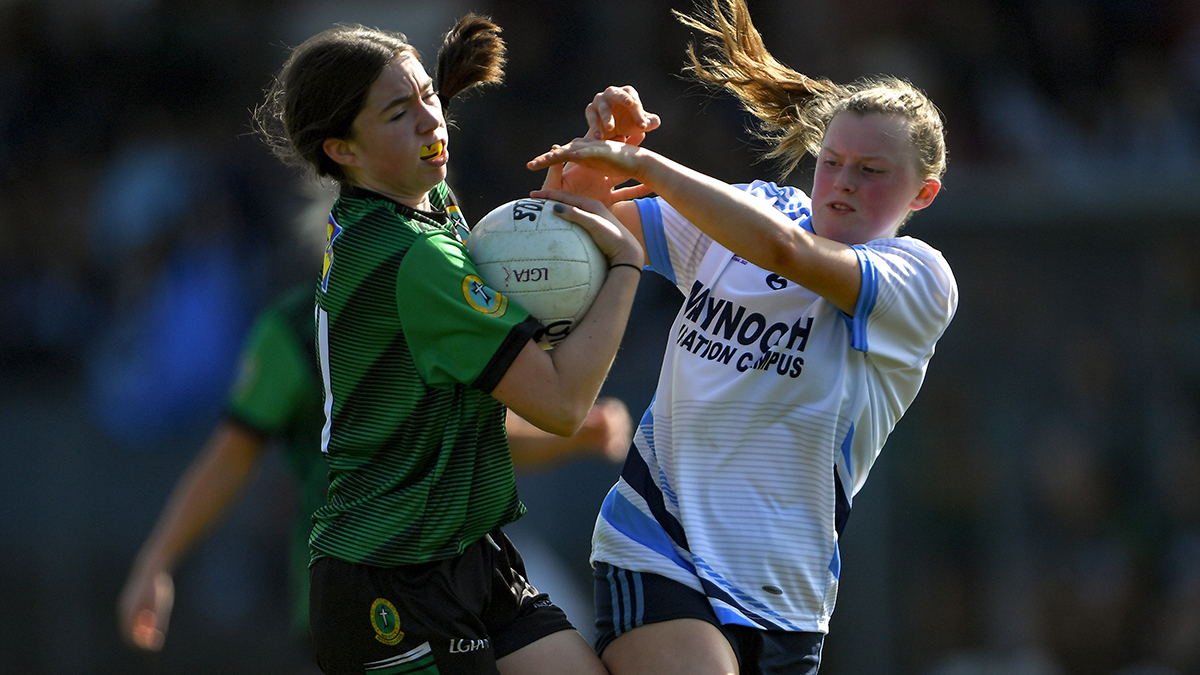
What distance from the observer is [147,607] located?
422 centimetres

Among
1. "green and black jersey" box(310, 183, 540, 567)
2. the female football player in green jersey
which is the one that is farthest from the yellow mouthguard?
"green and black jersey" box(310, 183, 540, 567)

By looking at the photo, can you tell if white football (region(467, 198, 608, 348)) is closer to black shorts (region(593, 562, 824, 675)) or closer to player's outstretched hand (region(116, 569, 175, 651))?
black shorts (region(593, 562, 824, 675))

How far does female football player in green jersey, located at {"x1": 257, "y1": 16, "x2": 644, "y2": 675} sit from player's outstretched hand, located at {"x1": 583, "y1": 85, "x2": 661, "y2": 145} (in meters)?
0.21

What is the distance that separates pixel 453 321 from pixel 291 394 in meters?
1.65

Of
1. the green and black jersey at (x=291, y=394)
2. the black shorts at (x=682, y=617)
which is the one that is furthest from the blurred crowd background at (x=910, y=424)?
the black shorts at (x=682, y=617)

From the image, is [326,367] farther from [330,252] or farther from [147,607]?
[147,607]

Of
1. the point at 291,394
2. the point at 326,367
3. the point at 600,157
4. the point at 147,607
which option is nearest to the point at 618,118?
the point at 600,157

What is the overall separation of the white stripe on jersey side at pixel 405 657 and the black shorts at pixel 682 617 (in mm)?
489

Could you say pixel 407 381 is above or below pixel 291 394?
above

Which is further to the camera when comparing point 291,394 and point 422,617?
point 291,394

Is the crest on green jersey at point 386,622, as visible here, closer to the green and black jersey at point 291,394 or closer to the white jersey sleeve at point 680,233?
the white jersey sleeve at point 680,233

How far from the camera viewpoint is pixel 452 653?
2.84 meters

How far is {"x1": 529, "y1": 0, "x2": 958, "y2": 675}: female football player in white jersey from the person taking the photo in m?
3.04

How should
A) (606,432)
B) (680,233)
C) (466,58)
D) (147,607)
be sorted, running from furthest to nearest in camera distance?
(147,607)
(606,432)
(680,233)
(466,58)
